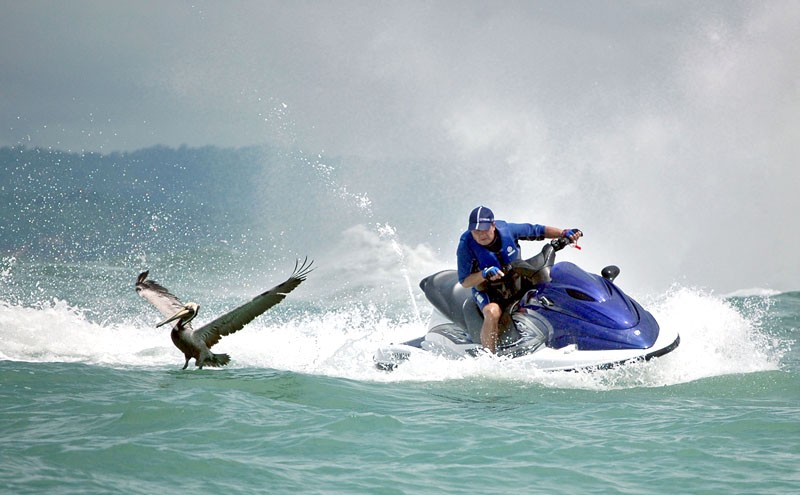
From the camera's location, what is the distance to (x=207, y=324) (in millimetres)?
5805

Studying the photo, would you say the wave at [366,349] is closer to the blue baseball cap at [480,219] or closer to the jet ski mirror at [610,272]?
the jet ski mirror at [610,272]

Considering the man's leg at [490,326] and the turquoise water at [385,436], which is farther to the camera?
the man's leg at [490,326]

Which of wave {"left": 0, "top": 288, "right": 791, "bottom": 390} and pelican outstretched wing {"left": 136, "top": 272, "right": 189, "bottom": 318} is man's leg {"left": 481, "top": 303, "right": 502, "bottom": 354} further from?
pelican outstretched wing {"left": 136, "top": 272, "right": 189, "bottom": 318}

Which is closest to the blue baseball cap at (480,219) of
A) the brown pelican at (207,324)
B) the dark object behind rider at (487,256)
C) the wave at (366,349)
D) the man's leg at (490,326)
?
the dark object behind rider at (487,256)

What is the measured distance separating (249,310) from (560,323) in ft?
7.38

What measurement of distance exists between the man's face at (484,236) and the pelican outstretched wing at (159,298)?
7.11 feet

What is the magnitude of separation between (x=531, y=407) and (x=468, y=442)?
1.01 meters

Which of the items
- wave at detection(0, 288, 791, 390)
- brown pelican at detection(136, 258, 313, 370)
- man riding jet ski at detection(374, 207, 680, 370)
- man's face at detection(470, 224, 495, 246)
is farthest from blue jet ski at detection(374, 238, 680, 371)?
brown pelican at detection(136, 258, 313, 370)

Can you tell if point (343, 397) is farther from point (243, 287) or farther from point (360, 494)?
point (243, 287)

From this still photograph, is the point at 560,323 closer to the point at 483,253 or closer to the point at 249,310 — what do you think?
the point at 483,253

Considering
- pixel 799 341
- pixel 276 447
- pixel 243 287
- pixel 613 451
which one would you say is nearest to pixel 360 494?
pixel 276 447

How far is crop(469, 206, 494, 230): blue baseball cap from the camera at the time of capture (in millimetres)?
6188

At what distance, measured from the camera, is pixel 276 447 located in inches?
166

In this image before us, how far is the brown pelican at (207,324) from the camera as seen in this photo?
555 cm
